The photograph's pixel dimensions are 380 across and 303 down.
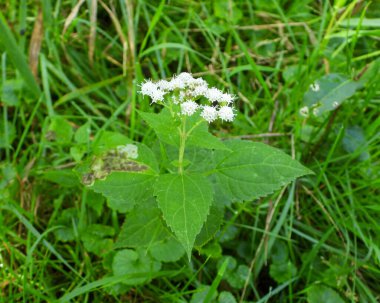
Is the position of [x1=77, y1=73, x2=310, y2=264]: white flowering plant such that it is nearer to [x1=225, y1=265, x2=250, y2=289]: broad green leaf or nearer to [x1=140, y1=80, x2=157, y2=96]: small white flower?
[x1=140, y1=80, x2=157, y2=96]: small white flower

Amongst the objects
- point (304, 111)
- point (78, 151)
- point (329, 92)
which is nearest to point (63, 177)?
point (78, 151)

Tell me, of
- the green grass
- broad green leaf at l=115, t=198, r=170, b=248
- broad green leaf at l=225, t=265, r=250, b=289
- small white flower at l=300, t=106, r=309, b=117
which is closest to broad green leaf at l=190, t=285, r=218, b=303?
the green grass

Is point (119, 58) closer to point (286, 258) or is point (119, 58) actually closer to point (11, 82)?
point (11, 82)

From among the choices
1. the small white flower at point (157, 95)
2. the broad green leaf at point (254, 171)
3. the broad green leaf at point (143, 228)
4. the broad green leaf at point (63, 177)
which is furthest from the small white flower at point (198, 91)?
the broad green leaf at point (63, 177)

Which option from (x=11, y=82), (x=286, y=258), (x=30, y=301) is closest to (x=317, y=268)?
(x=286, y=258)

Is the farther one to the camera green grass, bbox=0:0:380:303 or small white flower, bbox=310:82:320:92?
small white flower, bbox=310:82:320:92

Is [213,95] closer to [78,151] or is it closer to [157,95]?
[157,95]

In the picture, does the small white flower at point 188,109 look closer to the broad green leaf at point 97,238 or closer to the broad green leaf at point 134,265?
the broad green leaf at point 134,265

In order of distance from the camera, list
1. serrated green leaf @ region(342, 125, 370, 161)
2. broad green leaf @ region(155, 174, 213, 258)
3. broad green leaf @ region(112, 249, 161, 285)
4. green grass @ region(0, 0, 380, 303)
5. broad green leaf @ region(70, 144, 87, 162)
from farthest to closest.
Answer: serrated green leaf @ region(342, 125, 370, 161)
broad green leaf @ region(70, 144, 87, 162)
green grass @ region(0, 0, 380, 303)
broad green leaf @ region(112, 249, 161, 285)
broad green leaf @ region(155, 174, 213, 258)
